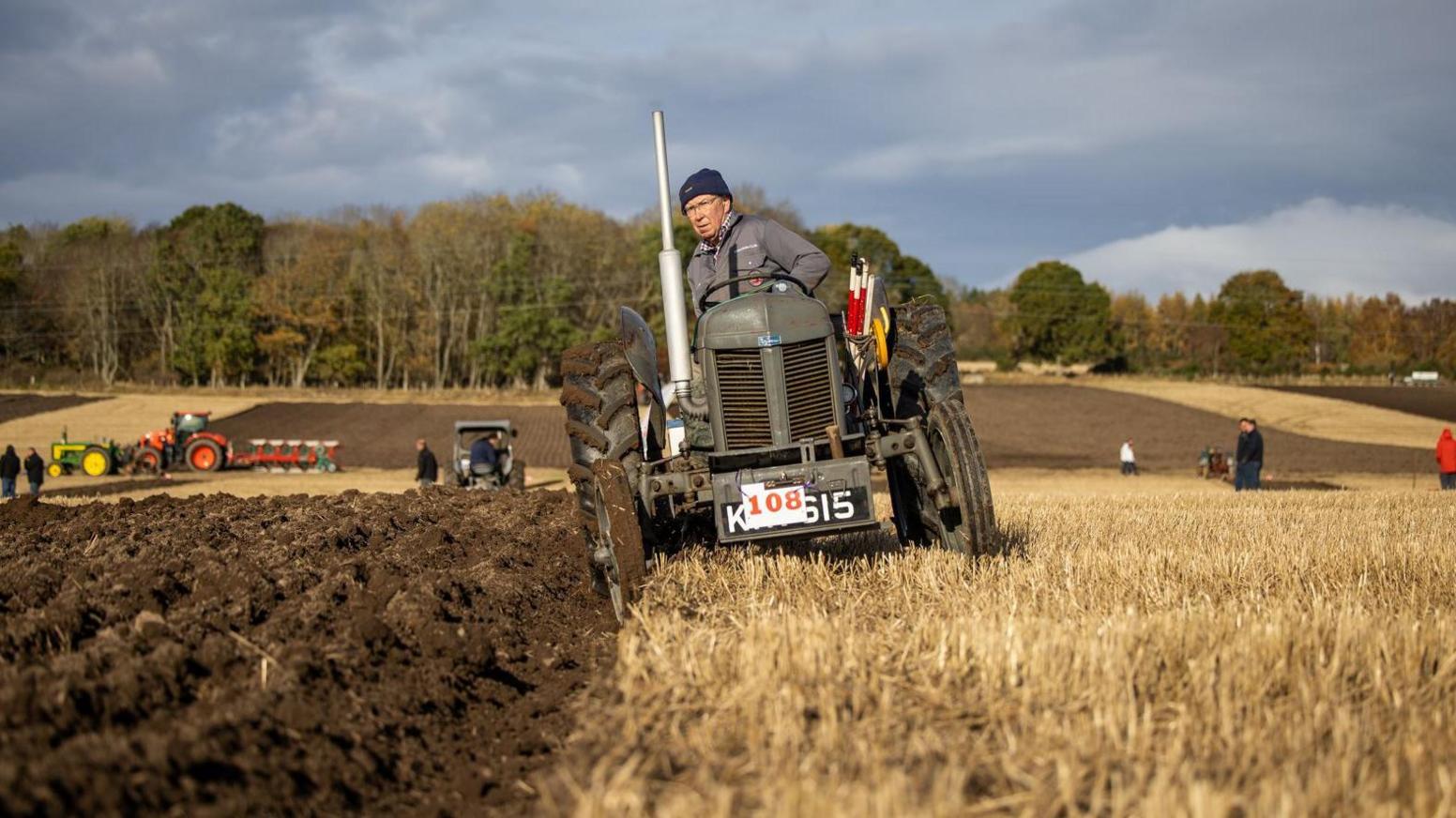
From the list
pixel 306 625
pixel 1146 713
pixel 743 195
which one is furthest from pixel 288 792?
pixel 743 195

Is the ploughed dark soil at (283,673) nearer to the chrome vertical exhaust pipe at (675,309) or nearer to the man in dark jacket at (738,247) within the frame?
the chrome vertical exhaust pipe at (675,309)

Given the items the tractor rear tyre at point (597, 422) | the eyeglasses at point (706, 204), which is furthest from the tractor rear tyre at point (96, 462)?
the eyeglasses at point (706, 204)

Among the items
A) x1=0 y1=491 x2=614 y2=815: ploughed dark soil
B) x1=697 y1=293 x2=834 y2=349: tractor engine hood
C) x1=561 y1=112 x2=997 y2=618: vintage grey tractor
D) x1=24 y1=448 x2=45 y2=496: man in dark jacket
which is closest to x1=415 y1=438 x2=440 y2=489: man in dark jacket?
x1=24 y1=448 x2=45 y2=496: man in dark jacket

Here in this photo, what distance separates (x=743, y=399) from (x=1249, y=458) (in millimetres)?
19332

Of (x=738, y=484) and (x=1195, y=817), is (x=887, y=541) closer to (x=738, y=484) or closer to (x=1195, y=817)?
(x=738, y=484)

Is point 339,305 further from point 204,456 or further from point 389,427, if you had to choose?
point 204,456

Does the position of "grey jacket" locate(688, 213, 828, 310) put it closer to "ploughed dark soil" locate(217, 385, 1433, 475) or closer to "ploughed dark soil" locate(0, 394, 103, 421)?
"ploughed dark soil" locate(217, 385, 1433, 475)

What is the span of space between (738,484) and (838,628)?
1540 millimetres

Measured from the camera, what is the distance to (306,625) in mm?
5461

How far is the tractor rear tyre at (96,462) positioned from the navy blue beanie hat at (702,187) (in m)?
32.8

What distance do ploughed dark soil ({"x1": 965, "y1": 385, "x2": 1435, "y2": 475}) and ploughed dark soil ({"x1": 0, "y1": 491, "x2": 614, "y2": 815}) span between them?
32.3 meters

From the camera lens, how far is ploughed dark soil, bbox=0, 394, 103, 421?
5169 centimetres

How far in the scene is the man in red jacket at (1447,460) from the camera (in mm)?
23516

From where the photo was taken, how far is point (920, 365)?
730cm
